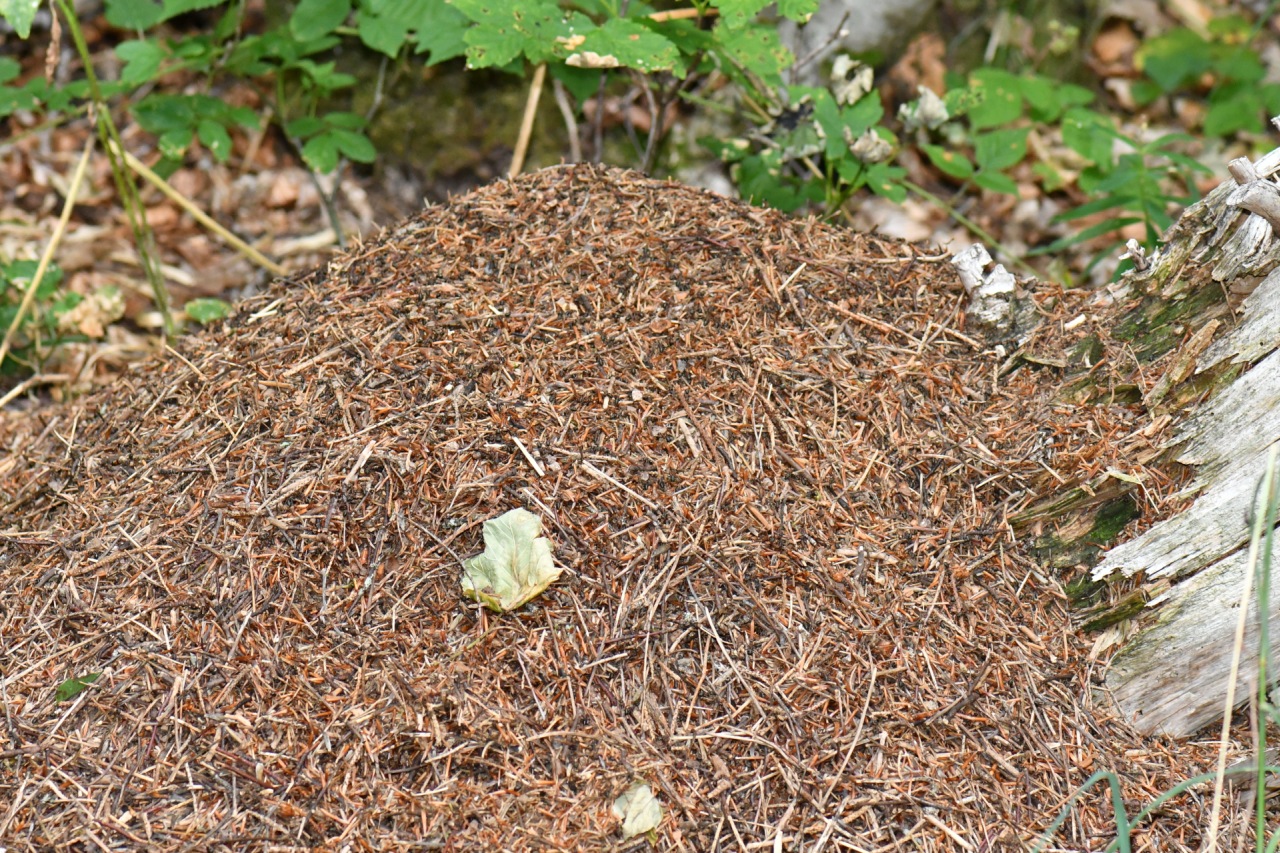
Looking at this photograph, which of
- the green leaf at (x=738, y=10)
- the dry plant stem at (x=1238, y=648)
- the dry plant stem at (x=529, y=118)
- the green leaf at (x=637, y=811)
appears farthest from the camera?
the dry plant stem at (x=529, y=118)

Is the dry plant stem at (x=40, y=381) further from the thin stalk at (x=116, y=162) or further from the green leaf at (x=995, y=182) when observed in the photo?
the green leaf at (x=995, y=182)

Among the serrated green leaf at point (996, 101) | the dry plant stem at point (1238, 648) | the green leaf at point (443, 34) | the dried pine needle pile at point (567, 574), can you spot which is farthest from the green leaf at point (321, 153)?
the dry plant stem at point (1238, 648)

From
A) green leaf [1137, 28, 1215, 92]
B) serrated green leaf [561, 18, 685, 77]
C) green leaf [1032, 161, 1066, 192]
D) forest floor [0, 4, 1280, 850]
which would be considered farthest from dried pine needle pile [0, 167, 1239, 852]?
green leaf [1137, 28, 1215, 92]

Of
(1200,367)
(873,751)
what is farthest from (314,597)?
(1200,367)

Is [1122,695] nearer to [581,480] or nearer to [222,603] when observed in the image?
[581,480]

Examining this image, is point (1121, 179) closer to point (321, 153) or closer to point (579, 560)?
point (579, 560)

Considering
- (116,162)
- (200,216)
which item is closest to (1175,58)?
(200,216)

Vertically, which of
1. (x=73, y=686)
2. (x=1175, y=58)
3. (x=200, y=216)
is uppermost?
(x=1175, y=58)
